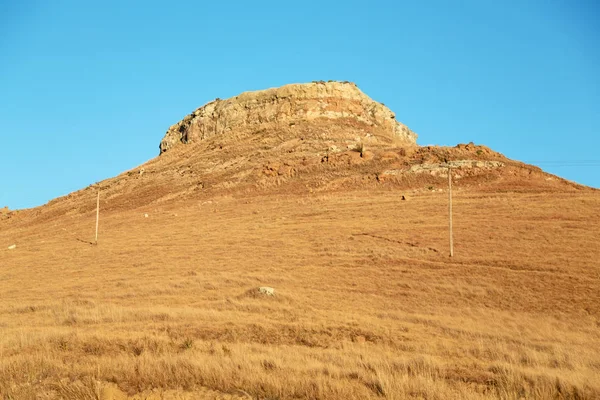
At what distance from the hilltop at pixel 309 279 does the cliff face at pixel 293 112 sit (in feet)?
9.62

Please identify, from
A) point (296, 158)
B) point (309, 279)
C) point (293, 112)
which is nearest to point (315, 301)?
point (309, 279)

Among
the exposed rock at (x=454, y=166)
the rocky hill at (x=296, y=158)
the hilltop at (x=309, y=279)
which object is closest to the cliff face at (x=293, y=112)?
the rocky hill at (x=296, y=158)

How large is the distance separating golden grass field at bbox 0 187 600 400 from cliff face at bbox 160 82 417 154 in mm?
24506

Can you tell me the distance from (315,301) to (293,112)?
5409 cm

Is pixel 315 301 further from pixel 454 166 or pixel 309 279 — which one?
pixel 454 166

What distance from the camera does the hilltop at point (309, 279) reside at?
29.3ft

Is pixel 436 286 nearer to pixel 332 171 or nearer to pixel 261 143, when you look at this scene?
pixel 332 171

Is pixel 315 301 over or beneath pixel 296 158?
beneath

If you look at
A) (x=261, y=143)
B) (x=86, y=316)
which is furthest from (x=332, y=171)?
(x=86, y=316)

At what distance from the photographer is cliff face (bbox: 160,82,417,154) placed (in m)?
72.3

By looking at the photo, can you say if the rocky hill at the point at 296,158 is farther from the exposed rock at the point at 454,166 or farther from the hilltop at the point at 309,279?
the hilltop at the point at 309,279

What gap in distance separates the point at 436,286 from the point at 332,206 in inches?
844

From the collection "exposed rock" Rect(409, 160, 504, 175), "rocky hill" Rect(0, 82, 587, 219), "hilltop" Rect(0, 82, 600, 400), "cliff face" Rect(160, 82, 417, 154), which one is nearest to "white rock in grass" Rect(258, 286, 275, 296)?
"hilltop" Rect(0, 82, 600, 400)

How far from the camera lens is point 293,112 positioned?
239ft
